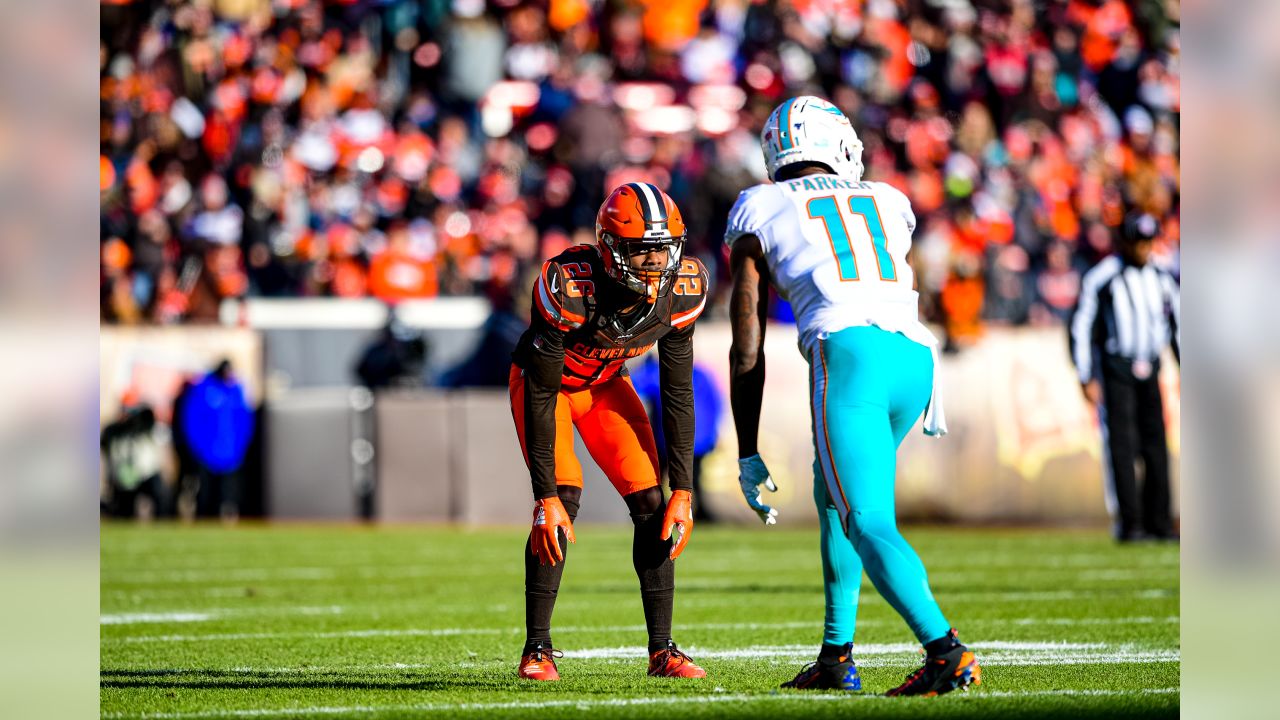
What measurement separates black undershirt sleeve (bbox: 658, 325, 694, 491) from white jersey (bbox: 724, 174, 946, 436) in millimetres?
562

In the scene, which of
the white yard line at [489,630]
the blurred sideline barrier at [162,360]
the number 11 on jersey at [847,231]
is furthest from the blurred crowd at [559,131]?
the number 11 on jersey at [847,231]

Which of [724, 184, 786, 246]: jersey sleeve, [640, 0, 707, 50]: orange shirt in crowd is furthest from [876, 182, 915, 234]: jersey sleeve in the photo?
[640, 0, 707, 50]: orange shirt in crowd

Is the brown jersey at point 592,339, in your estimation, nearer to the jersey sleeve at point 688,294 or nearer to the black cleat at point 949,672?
the jersey sleeve at point 688,294

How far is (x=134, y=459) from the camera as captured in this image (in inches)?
651

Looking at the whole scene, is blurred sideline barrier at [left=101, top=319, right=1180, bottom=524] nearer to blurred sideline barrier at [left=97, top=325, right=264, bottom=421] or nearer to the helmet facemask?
blurred sideline barrier at [left=97, top=325, right=264, bottom=421]

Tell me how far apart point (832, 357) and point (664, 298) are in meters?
0.80

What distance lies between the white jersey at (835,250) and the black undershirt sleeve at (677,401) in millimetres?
567

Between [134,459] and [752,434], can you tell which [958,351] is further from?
[752,434]

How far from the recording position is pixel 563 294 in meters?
6.02

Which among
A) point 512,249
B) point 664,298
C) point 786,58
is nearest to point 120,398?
point 512,249

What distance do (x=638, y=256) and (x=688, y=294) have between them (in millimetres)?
349

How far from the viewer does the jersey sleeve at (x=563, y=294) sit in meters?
6.02

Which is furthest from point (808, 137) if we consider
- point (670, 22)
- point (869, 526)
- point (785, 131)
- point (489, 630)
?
point (670, 22)

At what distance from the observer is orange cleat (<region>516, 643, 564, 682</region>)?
6277mm
